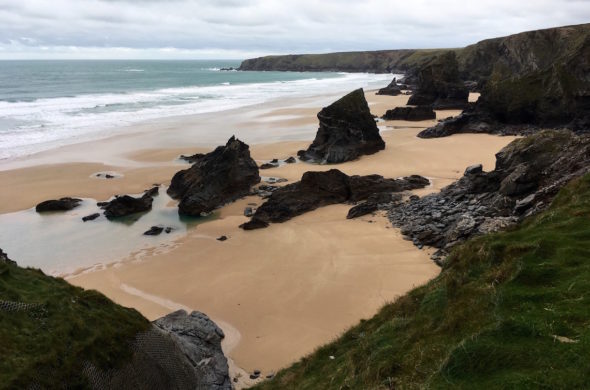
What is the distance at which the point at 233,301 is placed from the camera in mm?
15391

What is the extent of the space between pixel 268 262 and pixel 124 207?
10.4 meters

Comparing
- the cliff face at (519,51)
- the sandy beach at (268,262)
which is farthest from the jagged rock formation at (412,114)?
the sandy beach at (268,262)

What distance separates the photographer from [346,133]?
3578 centimetres

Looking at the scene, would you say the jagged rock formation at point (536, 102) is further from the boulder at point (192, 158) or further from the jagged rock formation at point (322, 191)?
the boulder at point (192, 158)

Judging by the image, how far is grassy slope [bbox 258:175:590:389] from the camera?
5.91 metres

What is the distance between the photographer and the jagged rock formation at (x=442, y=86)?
61.0 m

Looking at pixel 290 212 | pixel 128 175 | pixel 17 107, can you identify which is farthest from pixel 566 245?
pixel 17 107

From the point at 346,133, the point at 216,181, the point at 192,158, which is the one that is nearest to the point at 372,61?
the point at 346,133

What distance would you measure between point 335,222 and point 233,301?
793 centimetres

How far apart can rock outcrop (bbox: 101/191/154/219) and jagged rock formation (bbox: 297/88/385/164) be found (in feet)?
46.4

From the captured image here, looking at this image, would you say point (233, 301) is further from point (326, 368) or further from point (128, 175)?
point (128, 175)

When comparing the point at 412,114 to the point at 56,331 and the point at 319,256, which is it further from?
the point at 56,331

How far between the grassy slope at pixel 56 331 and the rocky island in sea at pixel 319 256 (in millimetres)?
39

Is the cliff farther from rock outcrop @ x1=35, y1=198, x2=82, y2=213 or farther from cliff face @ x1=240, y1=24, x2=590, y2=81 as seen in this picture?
cliff face @ x1=240, y1=24, x2=590, y2=81
